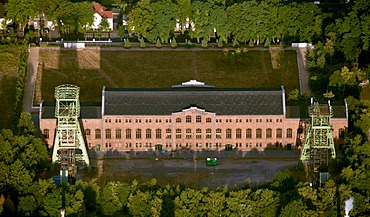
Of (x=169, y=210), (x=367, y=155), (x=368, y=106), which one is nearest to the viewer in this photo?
(x=169, y=210)

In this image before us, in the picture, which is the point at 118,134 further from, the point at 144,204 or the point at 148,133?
the point at 144,204

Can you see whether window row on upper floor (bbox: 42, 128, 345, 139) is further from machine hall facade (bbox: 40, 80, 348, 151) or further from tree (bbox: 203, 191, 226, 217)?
tree (bbox: 203, 191, 226, 217)

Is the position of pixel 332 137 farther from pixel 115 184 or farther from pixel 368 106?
pixel 115 184

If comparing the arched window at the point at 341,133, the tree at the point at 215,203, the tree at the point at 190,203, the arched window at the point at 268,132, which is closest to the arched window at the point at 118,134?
the arched window at the point at 268,132

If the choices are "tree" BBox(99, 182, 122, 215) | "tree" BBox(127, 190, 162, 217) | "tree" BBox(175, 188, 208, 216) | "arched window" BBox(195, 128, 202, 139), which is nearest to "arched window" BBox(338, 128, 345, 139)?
"arched window" BBox(195, 128, 202, 139)

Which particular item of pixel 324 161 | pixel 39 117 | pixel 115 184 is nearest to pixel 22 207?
pixel 115 184
